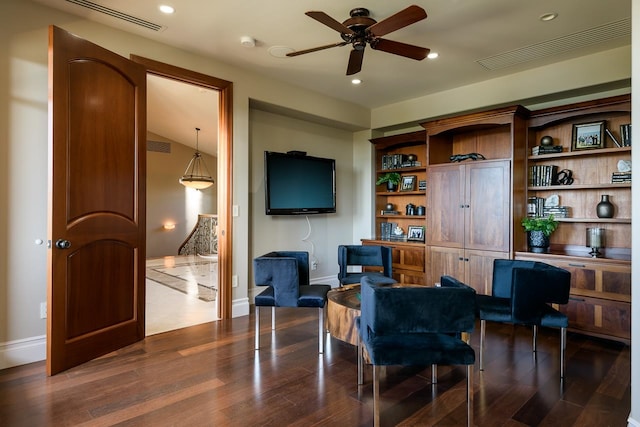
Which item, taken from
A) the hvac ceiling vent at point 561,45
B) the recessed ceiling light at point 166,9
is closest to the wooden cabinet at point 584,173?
the hvac ceiling vent at point 561,45

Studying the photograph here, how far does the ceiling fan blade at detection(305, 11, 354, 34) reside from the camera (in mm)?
2377

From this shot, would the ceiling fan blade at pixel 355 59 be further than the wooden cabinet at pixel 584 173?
No

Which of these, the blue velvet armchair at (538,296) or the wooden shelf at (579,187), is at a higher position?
the wooden shelf at (579,187)

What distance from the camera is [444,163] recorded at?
15.1 feet

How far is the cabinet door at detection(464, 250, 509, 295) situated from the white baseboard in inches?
168

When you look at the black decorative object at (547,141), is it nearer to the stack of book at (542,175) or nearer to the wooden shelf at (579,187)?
the stack of book at (542,175)

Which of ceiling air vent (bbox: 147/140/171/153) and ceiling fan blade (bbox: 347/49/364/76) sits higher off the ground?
ceiling air vent (bbox: 147/140/171/153)

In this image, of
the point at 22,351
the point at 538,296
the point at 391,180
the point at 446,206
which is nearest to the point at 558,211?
the point at 446,206

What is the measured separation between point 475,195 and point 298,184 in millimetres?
2238

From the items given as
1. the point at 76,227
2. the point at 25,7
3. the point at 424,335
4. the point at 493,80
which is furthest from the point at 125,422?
the point at 493,80

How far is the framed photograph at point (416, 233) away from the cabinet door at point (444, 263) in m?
0.52

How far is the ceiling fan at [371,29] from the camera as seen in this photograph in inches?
96.3

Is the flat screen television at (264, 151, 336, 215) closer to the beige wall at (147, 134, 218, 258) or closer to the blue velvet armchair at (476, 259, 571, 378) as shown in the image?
the blue velvet armchair at (476, 259, 571, 378)

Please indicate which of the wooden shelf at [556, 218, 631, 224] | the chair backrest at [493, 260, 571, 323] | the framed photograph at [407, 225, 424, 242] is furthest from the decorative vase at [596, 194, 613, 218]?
the framed photograph at [407, 225, 424, 242]
